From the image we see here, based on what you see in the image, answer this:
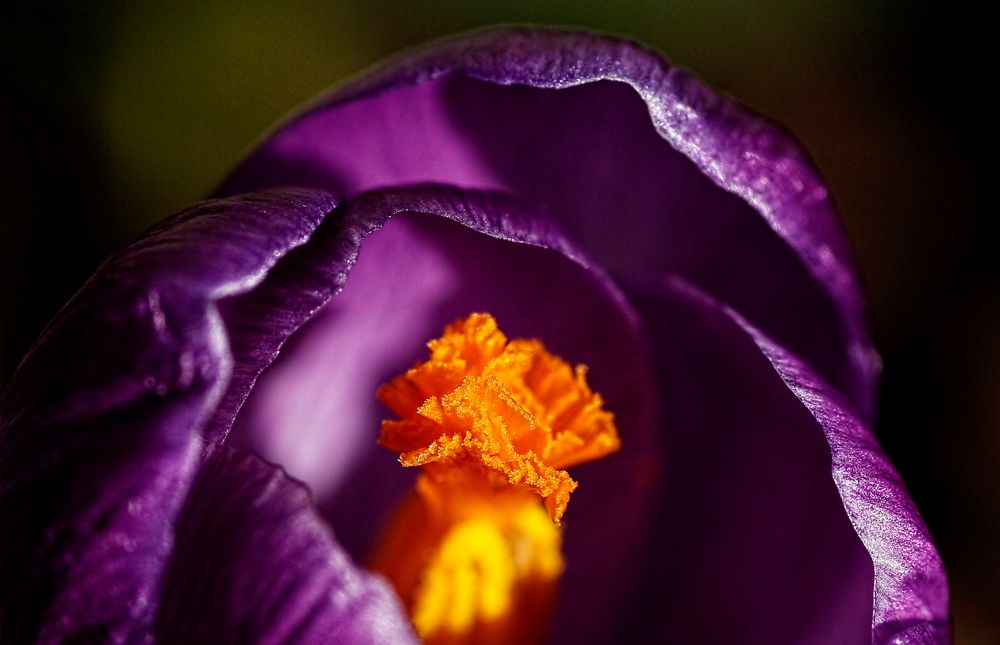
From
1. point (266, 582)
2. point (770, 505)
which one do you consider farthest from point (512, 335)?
point (266, 582)

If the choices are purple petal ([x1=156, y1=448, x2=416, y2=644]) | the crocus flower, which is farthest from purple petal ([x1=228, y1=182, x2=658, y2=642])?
purple petal ([x1=156, y1=448, x2=416, y2=644])

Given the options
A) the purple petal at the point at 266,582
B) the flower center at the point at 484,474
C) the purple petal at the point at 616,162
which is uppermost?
the purple petal at the point at 616,162

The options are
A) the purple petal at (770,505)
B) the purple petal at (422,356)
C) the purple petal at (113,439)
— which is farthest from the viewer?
the purple petal at (422,356)

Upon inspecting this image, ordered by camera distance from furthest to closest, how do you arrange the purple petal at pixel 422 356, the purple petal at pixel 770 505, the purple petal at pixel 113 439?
the purple petal at pixel 422 356
the purple petal at pixel 770 505
the purple petal at pixel 113 439

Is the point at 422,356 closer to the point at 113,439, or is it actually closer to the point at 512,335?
the point at 512,335

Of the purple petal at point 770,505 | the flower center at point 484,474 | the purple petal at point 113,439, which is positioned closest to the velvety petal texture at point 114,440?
the purple petal at point 113,439

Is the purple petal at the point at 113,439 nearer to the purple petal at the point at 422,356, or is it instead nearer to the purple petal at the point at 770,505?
the purple petal at the point at 422,356

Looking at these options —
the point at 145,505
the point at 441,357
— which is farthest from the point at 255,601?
the point at 441,357

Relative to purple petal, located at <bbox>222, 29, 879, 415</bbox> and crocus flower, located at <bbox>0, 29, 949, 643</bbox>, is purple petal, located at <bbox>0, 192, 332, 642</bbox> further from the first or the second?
purple petal, located at <bbox>222, 29, 879, 415</bbox>
